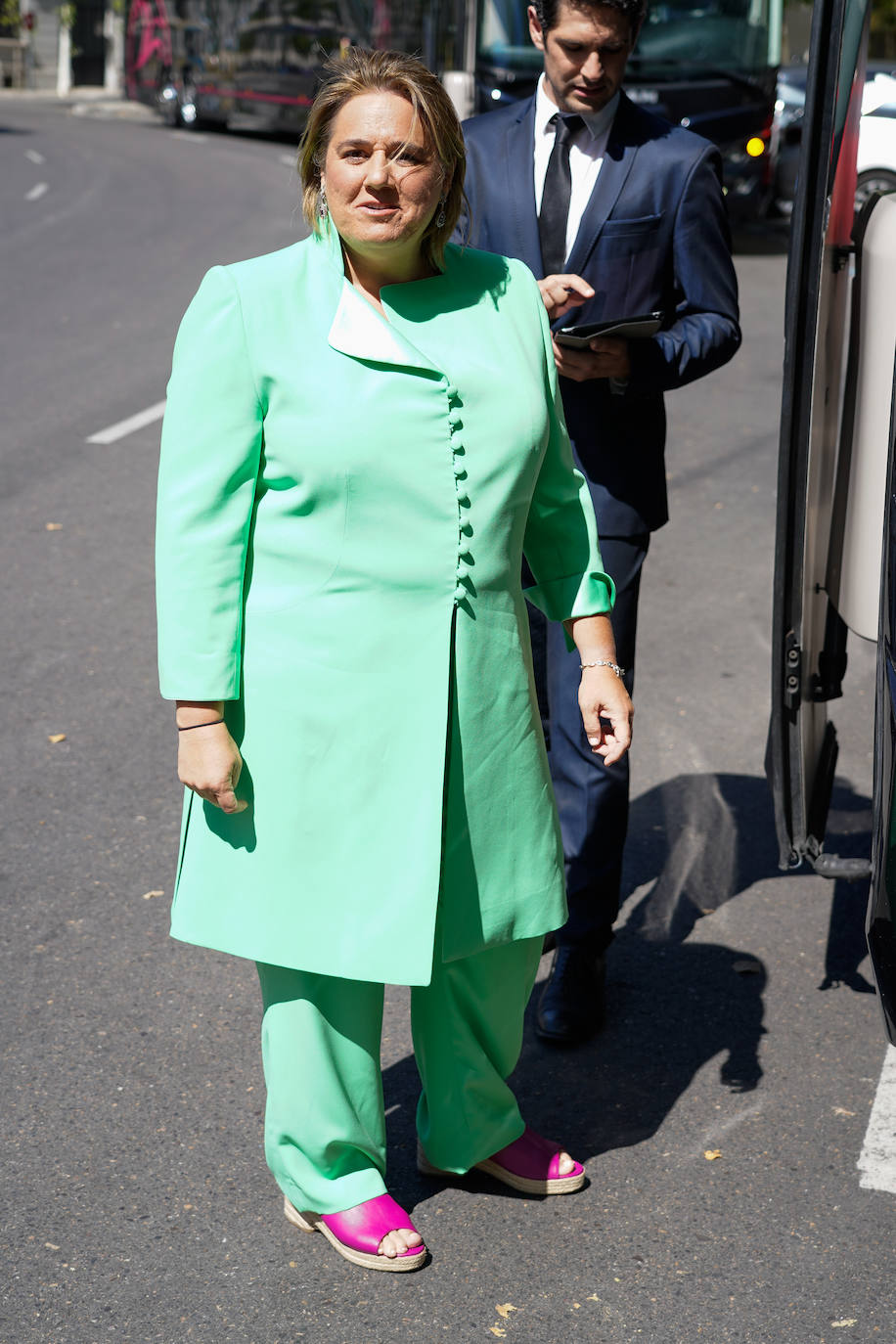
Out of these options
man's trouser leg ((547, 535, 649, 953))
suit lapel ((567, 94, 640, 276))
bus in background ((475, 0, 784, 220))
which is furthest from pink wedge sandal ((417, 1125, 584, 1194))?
bus in background ((475, 0, 784, 220))

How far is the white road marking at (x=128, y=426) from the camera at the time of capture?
8.13 metres

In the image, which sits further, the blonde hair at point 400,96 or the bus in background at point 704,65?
the bus in background at point 704,65

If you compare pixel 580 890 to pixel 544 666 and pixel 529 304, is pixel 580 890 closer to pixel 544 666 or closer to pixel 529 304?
pixel 544 666

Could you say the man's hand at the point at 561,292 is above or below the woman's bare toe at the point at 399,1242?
above

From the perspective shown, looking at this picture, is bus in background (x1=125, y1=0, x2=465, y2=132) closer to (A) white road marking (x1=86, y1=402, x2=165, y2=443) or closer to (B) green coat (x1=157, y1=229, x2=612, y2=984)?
(A) white road marking (x1=86, y1=402, x2=165, y2=443)

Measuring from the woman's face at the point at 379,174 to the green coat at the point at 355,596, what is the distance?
0.10 m

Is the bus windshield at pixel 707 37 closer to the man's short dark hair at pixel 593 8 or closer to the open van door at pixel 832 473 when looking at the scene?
the open van door at pixel 832 473

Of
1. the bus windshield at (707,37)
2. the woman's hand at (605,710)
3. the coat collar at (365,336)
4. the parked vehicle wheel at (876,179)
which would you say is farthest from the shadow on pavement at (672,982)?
the bus windshield at (707,37)

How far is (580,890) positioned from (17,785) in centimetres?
184

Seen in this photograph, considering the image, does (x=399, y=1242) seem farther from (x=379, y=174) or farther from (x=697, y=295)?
(x=697, y=295)

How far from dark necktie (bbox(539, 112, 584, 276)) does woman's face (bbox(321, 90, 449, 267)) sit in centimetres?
93

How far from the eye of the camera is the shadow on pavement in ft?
10.5

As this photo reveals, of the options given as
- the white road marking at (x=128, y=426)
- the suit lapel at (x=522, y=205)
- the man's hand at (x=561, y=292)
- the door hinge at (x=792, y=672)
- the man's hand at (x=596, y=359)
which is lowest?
the white road marking at (x=128, y=426)

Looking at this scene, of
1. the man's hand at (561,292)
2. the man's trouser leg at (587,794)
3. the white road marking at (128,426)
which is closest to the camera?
the man's hand at (561,292)
